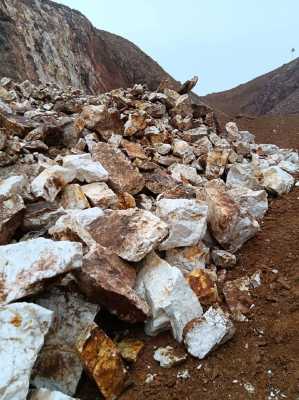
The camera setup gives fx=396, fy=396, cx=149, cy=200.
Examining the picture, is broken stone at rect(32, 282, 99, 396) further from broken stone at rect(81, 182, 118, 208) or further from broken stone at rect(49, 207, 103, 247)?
broken stone at rect(81, 182, 118, 208)

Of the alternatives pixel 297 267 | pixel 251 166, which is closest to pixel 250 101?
pixel 251 166

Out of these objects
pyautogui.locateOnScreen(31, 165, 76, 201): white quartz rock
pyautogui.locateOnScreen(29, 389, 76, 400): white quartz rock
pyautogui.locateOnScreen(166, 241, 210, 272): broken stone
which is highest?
pyautogui.locateOnScreen(31, 165, 76, 201): white quartz rock

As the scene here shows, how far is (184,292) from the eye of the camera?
296 cm

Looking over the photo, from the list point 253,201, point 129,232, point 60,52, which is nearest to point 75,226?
point 129,232

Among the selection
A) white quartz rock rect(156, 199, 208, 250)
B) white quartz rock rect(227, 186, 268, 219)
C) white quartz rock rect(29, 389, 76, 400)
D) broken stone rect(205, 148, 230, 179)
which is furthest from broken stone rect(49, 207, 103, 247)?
broken stone rect(205, 148, 230, 179)

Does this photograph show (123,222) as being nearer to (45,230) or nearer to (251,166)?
(45,230)

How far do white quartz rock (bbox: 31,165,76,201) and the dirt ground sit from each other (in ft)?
→ 4.57

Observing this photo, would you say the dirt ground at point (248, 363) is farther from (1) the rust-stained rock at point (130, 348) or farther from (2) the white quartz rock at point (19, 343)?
(2) the white quartz rock at point (19, 343)

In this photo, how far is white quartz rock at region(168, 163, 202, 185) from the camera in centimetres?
538

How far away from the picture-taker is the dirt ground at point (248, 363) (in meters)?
2.53

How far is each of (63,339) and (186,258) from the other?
1319mm

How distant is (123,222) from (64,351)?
3.73 feet

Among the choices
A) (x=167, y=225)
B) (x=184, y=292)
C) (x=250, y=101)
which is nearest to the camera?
(x=184, y=292)

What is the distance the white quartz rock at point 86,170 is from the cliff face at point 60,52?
37.6 feet
